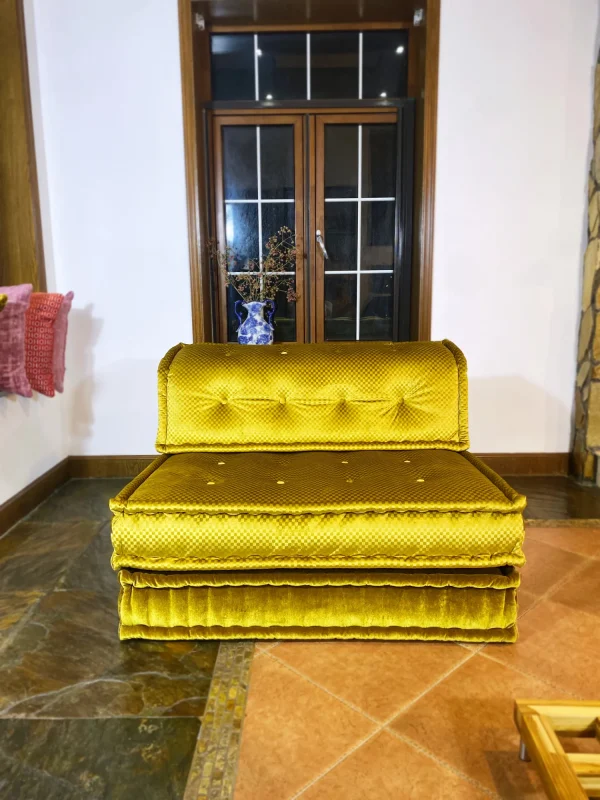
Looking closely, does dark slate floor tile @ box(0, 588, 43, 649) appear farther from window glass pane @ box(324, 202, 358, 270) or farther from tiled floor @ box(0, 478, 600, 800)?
window glass pane @ box(324, 202, 358, 270)

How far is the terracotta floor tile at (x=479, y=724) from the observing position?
1343 mm

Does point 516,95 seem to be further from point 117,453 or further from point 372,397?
point 117,453

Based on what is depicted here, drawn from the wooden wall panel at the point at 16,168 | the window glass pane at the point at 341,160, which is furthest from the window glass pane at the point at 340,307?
the wooden wall panel at the point at 16,168

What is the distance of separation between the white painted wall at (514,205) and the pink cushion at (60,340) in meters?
1.94

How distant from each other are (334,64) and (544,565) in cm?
296

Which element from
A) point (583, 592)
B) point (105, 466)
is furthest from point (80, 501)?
point (583, 592)

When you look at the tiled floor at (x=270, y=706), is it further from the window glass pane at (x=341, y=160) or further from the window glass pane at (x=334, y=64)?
the window glass pane at (x=334, y=64)

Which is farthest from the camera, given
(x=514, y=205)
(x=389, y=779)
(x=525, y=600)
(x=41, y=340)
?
(x=514, y=205)

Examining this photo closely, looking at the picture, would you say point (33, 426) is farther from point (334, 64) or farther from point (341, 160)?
point (334, 64)

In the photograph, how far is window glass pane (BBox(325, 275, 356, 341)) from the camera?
3799mm

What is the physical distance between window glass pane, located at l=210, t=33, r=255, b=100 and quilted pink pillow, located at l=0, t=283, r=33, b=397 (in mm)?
1780

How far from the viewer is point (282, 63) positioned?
11.8 feet

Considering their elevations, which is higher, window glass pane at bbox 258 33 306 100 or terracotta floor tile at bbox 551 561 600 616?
window glass pane at bbox 258 33 306 100

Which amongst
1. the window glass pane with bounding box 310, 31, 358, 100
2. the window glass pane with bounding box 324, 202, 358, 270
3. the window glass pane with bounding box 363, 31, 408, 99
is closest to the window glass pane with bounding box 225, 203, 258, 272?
the window glass pane with bounding box 324, 202, 358, 270
